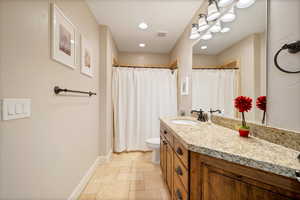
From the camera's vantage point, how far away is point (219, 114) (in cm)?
156

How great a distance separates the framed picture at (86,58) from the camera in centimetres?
168

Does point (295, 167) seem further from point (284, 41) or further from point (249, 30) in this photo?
point (249, 30)

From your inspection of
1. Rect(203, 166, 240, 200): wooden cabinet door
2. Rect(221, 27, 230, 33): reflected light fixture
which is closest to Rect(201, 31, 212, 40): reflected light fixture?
Rect(221, 27, 230, 33): reflected light fixture

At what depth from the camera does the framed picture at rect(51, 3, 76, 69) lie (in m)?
1.10

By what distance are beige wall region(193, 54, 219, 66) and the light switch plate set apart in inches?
71.2

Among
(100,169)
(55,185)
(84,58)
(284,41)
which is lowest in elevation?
(100,169)

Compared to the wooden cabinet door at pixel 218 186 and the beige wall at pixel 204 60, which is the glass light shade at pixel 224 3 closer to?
the beige wall at pixel 204 60

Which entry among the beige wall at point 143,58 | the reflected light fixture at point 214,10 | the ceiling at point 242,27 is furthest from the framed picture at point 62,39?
the beige wall at point 143,58

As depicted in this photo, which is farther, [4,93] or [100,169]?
[100,169]

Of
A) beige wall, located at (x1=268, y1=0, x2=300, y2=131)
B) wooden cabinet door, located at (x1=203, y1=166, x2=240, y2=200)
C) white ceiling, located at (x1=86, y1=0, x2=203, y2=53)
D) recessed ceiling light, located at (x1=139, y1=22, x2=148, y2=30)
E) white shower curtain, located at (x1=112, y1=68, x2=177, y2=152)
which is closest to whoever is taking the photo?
wooden cabinet door, located at (x1=203, y1=166, x2=240, y2=200)

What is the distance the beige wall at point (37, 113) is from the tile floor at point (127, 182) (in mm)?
336

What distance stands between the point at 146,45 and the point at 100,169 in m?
2.73

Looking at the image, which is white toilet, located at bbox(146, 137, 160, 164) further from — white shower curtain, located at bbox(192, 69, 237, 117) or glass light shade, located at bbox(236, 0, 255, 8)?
glass light shade, located at bbox(236, 0, 255, 8)

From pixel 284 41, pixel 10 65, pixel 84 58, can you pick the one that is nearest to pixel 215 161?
pixel 284 41
